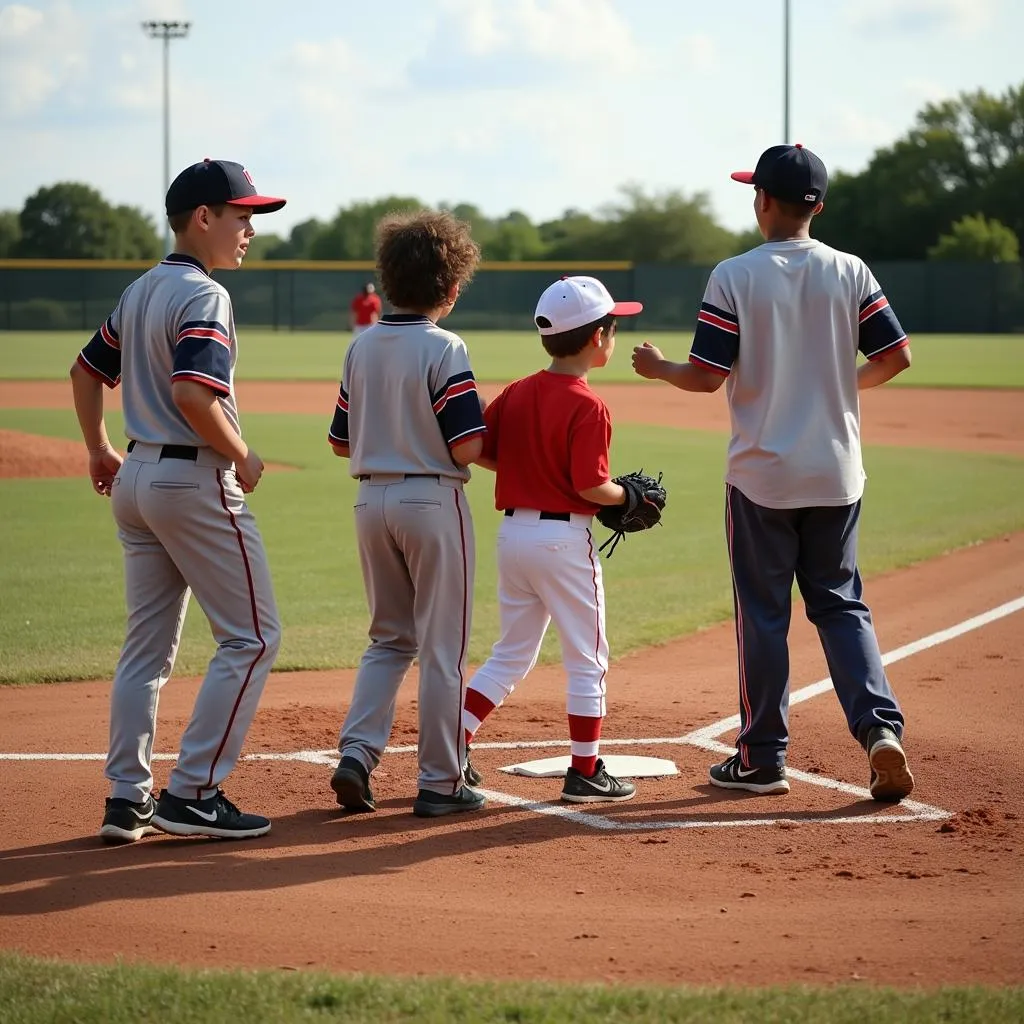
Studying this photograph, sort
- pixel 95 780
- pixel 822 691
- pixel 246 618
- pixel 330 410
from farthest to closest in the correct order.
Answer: pixel 330 410 → pixel 822 691 → pixel 95 780 → pixel 246 618

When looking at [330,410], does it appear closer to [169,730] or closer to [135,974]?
[169,730]

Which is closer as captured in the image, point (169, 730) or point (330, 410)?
point (169, 730)

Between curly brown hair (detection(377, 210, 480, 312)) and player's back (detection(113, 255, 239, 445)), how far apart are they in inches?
20.0

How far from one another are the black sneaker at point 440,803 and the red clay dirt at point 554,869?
0.06 m

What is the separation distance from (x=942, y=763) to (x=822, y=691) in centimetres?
116

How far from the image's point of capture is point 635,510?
479 centimetres

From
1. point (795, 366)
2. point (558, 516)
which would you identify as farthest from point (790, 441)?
point (558, 516)

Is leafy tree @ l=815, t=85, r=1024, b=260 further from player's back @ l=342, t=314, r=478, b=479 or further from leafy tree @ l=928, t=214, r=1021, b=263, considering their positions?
player's back @ l=342, t=314, r=478, b=479

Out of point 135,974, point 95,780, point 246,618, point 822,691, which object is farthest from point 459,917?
point 822,691

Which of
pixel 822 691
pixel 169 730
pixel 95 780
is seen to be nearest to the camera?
pixel 95 780

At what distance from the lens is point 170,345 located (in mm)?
4211

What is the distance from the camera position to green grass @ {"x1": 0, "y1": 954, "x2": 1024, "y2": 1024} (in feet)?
9.80

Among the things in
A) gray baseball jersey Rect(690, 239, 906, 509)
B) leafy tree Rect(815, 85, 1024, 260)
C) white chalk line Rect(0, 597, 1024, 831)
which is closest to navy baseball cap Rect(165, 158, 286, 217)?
gray baseball jersey Rect(690, 239, 906, 509)

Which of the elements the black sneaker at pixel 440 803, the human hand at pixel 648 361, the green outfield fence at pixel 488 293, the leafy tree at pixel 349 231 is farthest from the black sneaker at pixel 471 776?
the leafy tree at pixel 349 231
